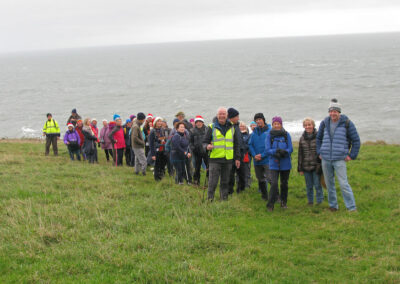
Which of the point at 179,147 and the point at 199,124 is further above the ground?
the point at 199,124

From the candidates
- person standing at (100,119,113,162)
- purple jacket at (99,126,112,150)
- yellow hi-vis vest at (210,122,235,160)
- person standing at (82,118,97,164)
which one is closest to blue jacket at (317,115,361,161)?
yellow hi-vis vest at (210,122,235,160)

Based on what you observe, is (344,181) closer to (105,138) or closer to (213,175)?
(213,175)

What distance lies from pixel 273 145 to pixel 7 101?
267 ft

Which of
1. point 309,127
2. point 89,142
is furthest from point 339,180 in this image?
point 89,142

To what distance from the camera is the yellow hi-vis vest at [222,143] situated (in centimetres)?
920

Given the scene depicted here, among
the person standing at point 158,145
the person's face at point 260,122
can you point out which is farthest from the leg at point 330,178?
the person standing at point 158,145

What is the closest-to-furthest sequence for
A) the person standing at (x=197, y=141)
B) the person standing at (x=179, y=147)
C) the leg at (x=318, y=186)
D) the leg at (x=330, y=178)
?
the leg at (x=330, y=178) → the leg at (x=318, y=186) → the person standing at (x=179, y=147) → the person standing at (x=197, y=141)

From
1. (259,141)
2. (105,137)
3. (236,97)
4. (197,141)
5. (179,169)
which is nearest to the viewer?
(259,141)

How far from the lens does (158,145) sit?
12.4 meters

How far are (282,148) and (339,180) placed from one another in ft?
4.93

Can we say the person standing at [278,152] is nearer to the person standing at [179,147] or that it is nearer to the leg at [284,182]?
the leg at [284,182]

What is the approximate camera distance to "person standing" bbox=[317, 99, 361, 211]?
8.55 meters

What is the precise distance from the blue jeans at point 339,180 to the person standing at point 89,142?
10.2 meters

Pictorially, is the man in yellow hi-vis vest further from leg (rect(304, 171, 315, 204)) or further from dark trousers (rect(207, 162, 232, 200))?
leg (rect(304, 171, 315, 204))
